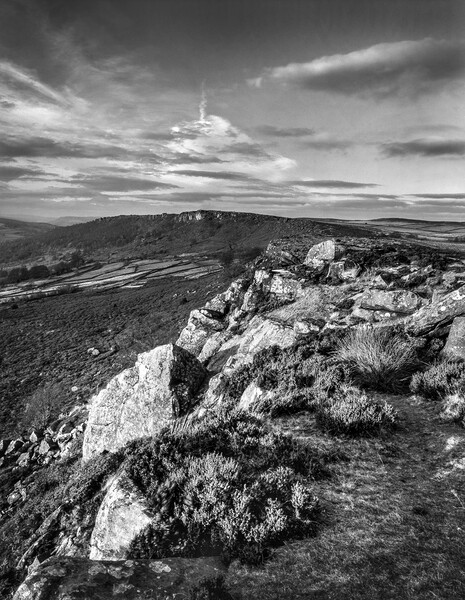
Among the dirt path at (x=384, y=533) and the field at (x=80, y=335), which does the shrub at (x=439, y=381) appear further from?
the field at (x=80, y=335)

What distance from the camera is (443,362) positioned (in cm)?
945

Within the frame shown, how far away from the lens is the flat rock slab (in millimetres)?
3520

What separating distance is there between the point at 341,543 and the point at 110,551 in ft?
11.5

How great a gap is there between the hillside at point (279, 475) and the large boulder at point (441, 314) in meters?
0.05

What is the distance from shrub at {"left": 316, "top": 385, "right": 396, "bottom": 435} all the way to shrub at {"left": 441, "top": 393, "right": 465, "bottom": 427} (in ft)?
3.76

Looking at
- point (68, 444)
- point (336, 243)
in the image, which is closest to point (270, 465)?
point (68, 444)

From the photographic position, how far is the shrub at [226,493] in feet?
14.6

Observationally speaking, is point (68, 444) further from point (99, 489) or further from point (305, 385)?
point (305, 385)

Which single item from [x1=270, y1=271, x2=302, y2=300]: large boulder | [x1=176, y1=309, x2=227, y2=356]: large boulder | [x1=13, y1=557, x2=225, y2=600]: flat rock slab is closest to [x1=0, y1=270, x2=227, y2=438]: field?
[x1=176, y1=309, x2=227, y2=356]: large boulder

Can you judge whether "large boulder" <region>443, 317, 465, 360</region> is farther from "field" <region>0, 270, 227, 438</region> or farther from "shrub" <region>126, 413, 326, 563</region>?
"field" <region>0, 270, 227, 438</region>

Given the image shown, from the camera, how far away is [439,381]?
8.67m

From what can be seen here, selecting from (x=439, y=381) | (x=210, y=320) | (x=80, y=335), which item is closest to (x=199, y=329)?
(x=210, y=320)

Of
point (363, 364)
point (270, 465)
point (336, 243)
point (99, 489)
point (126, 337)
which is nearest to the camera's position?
point (270, 465)

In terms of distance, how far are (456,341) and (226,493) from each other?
29.3 ft
